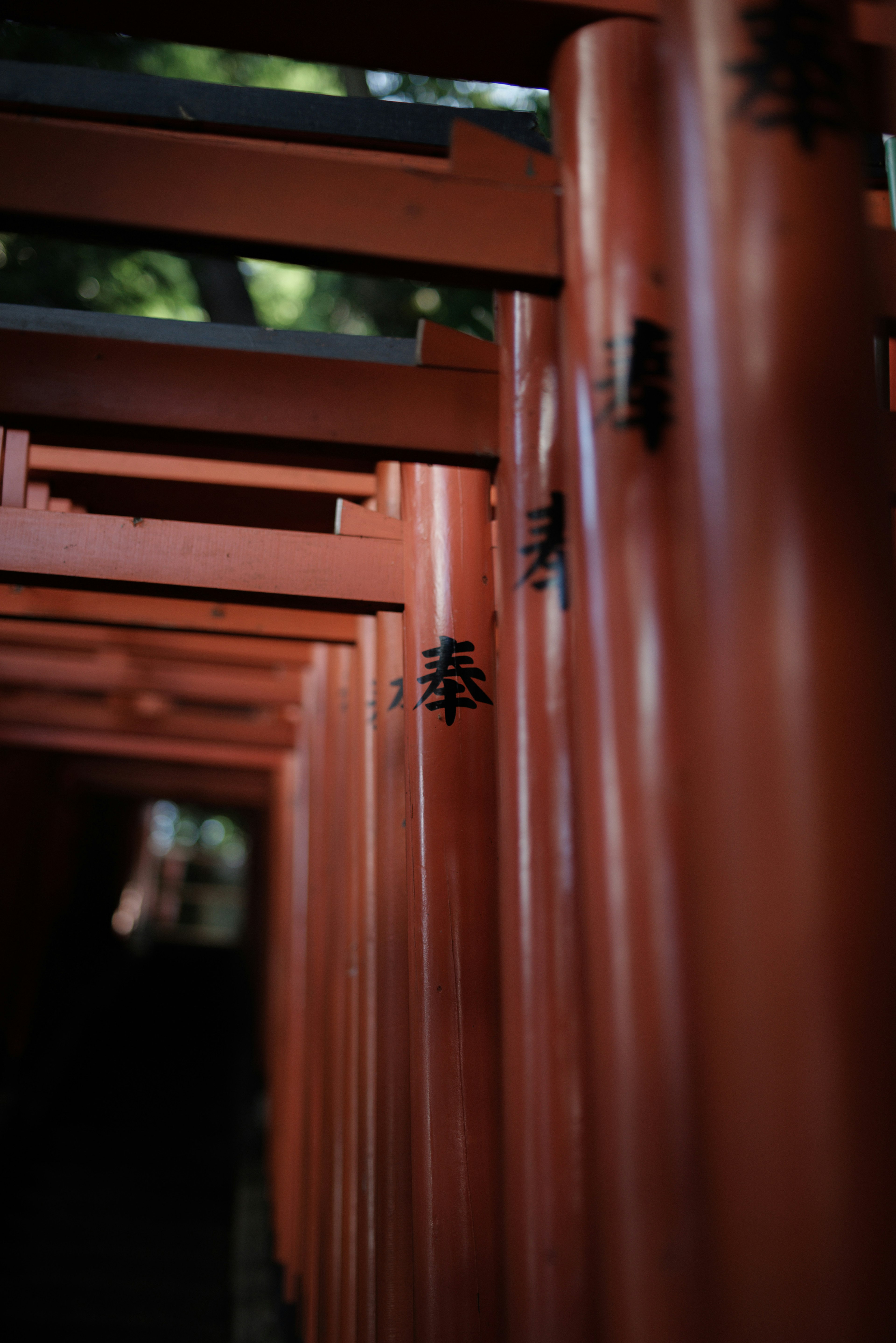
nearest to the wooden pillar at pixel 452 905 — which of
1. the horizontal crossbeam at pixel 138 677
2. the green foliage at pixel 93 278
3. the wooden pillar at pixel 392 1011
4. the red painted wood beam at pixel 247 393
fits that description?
the wooden pillar at pixel 392 1011

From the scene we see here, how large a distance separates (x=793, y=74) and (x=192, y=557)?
92.6 inches

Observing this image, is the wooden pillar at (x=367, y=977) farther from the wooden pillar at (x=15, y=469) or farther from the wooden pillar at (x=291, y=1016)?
the wooden pillar at (x=291, y=1016)

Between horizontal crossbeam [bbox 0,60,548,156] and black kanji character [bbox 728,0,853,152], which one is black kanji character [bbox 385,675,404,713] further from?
black kanji character [bbox 728,0,853,152]

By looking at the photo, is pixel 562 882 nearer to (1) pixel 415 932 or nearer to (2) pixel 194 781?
(1) pixel 415 932

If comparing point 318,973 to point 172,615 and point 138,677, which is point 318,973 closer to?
point 172,615

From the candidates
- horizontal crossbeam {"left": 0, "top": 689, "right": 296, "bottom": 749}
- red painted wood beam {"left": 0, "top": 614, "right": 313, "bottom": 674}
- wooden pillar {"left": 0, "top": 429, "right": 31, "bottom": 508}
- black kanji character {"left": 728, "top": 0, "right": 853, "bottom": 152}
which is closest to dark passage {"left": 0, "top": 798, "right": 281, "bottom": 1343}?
horizontal crossbeam {"left": 0, "top": 689, "right": 296, "bottom": 749}

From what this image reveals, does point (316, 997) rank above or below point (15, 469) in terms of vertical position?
below

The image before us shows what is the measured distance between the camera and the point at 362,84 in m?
10.1

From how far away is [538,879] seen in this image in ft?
6.87

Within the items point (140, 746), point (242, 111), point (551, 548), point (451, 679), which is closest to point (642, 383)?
point (551, 548)

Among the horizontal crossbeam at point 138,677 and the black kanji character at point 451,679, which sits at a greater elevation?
the horizontal crossbeam at point 138,677

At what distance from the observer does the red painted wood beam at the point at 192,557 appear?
350 cm

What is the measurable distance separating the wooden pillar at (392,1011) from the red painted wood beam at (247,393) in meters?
1.05

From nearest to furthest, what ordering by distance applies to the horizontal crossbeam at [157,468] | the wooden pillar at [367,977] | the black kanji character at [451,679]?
the black kanji character at [451,679] → the wooden pillar at [367,977] → the horizontal crossbeam at [157,468]
